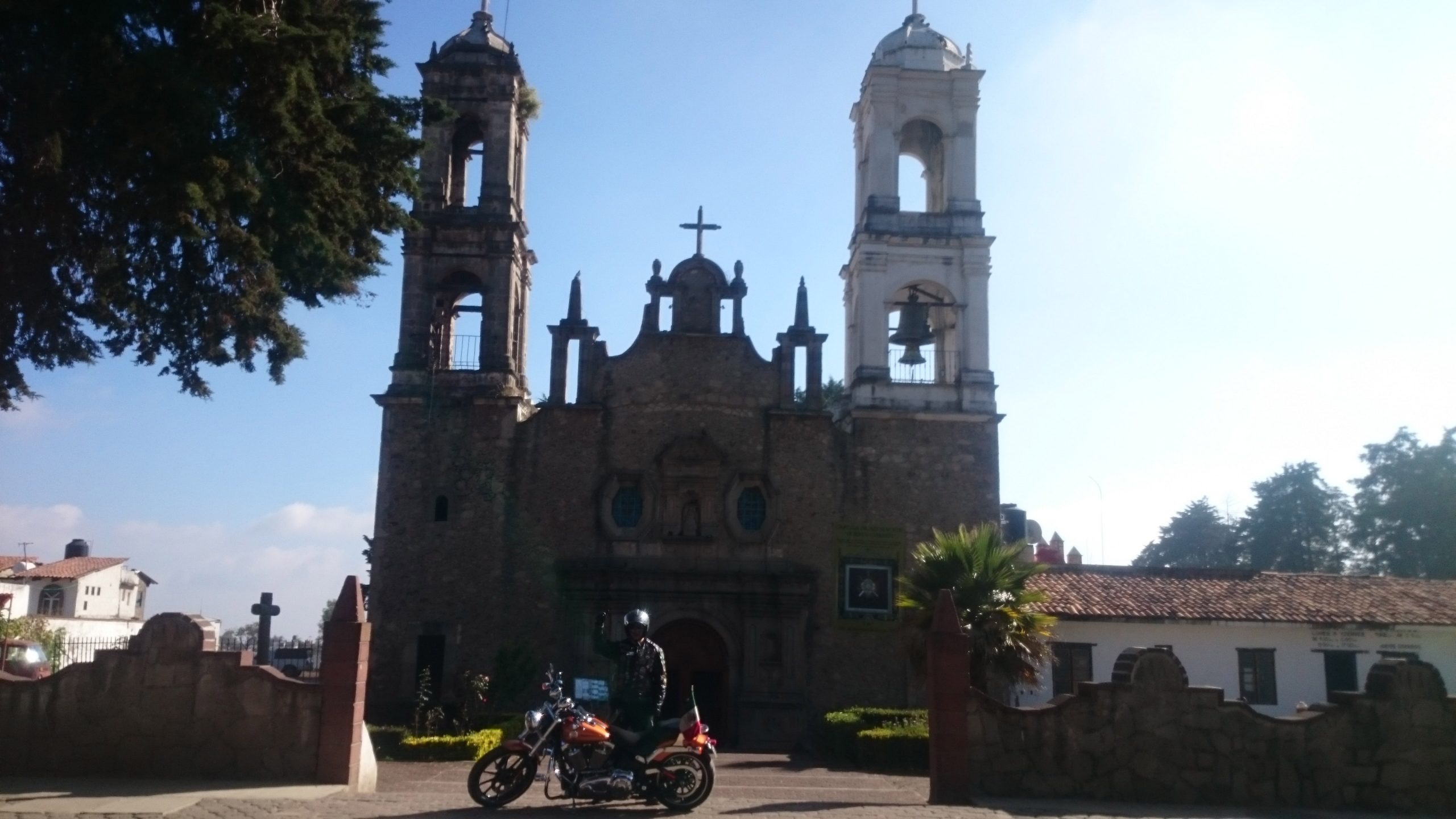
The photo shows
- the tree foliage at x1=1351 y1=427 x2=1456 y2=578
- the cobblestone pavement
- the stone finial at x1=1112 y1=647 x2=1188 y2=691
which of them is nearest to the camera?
the cobblestone pavement

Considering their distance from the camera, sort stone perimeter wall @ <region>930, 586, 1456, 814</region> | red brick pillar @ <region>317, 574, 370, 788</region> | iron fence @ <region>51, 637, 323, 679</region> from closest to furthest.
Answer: red brick pillar @ <region>317, 574, 370, 788</region> < stone perimeter wall @ <region>930, 586, 1456, 814</region> < iron fence @ <region>51, 637, 323, 679</region>

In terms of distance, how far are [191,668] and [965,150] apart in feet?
64.0

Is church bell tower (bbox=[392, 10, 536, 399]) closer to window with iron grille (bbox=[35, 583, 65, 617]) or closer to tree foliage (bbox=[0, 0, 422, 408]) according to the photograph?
tree foliage (bbox=[0, 0, 422, 408])

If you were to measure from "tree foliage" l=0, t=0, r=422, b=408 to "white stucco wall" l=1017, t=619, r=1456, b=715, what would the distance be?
17100 mm

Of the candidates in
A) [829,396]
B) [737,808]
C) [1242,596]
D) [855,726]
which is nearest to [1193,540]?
[829,396]

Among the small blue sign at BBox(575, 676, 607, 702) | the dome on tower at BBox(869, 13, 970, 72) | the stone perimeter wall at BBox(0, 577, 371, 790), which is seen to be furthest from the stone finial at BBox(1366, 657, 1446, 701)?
the dome on tower at BBox(869, 13, 970, 72)

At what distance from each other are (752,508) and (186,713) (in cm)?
1397

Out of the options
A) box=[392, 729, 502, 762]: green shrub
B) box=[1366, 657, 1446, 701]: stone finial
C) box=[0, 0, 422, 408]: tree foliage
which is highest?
box=[0, 0, 422, 408]: tree foliage

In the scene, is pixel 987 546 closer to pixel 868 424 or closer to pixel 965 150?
pixel 868 424

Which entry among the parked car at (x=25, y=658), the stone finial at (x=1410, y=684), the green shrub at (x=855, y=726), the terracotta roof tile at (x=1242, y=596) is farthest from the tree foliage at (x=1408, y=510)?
the parked car at (x=25, y=658)

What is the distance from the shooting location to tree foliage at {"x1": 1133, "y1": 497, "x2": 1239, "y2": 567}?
55438mm

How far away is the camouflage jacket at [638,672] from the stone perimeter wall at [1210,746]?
289cm

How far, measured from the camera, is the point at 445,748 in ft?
60.1

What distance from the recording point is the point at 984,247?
2573cm
